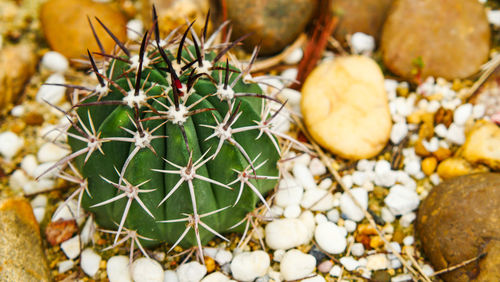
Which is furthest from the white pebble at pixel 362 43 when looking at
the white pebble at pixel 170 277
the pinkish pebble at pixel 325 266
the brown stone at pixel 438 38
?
the white pebble at pixel 170 277

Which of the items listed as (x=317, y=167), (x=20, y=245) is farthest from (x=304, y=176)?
(x=20, y=245)

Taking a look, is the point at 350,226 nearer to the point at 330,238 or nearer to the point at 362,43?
the point at 330,238

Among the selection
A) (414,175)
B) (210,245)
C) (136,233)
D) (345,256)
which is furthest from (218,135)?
(414,175)

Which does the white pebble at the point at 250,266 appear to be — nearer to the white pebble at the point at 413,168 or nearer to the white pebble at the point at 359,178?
the white pebble at the point at 359,178

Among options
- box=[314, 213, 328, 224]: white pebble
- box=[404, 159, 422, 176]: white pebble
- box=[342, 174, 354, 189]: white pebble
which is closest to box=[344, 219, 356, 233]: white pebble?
box=[314, 213, 328, 224]: white pebble

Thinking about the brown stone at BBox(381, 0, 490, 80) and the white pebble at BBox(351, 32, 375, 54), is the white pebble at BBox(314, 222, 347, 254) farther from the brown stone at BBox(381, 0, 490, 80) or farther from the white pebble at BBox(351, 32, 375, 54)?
the white pebble at BBox(351, 32, 375, 54)

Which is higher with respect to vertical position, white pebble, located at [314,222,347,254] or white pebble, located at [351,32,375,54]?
white pebble, located at [351,32,375,54]
